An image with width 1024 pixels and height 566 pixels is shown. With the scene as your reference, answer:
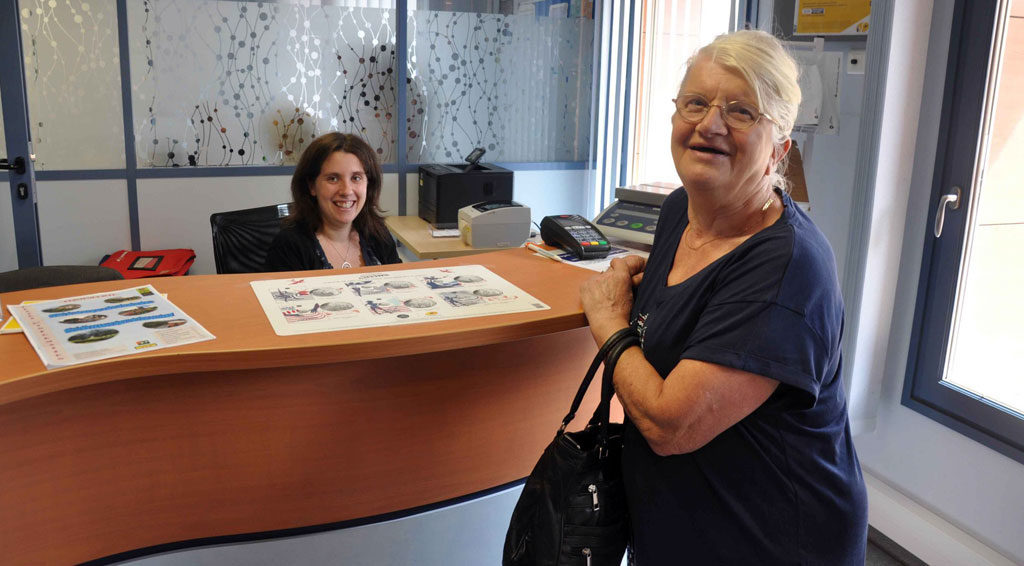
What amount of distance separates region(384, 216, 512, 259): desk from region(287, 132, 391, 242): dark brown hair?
25.8 inches

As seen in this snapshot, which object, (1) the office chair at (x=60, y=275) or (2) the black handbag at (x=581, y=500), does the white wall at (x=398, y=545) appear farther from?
(1) the office chair at (x=60, y=275)

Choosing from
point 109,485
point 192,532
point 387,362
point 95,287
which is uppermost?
point 95,287

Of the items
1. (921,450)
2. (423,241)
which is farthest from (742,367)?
(423,241)

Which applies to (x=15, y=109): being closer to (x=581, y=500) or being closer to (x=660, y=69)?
(x=660, y=69)

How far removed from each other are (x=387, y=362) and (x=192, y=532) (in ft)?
1.66

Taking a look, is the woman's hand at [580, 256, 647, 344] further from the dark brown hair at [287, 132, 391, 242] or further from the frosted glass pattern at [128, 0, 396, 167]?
the frosted glass pattern at [128, 0, 396, 167]

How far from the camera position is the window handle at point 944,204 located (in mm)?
2643

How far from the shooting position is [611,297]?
153 cm

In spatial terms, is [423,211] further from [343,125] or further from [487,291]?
[487,291]

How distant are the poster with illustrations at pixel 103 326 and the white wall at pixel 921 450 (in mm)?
2297

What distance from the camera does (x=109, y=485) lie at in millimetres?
1470

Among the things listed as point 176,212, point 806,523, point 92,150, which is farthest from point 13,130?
point 806,523

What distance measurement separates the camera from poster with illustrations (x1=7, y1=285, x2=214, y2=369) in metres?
1.32

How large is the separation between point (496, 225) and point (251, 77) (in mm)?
1793
